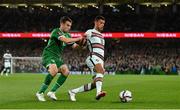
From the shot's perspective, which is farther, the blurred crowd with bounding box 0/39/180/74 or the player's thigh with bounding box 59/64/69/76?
the blurred crowd with bounding box 0/39/180/74

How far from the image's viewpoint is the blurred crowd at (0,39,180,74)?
1989 inches

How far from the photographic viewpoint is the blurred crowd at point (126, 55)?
50.5m

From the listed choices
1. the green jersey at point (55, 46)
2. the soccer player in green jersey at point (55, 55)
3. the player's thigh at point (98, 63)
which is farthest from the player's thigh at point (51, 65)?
the player's thigh at point (98, 63)

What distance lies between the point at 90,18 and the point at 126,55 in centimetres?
700

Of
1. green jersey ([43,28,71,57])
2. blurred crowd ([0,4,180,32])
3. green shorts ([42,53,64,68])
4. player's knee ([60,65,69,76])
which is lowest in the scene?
player's knee ([60,65,69,76])

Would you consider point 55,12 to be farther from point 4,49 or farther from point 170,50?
point 170,50

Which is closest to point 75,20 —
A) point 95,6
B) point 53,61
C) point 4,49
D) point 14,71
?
point 95,6

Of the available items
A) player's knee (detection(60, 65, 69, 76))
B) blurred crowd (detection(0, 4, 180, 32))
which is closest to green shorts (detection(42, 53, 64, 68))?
player's knee (detection(60, 65, 69, 76))

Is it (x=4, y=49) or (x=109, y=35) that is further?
(x=4, y=49)

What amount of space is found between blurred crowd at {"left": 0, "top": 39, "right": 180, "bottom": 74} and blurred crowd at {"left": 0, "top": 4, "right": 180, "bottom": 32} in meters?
1.61

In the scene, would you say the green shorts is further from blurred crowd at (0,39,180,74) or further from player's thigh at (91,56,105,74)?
blurred crowd at (0,39,180,74)

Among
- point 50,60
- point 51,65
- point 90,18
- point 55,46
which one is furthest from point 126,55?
point 51,65

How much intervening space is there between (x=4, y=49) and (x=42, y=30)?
496 cm

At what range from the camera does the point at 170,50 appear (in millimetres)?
56125
